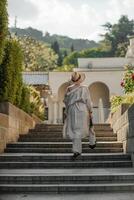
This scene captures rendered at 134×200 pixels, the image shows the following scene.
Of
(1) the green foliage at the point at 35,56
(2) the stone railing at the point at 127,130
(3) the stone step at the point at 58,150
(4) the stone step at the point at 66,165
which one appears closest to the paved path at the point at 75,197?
(4) the stone step at the point at 66,165

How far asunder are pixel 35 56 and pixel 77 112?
2127 inches

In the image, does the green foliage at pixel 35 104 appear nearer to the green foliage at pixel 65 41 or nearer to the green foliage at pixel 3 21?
the green foliage at pixel 3 21

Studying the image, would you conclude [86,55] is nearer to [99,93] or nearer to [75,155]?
[99,93]

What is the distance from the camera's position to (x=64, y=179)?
9.06 meters

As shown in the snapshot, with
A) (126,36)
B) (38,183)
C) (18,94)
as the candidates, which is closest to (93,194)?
(38,183)

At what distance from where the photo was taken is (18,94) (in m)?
15.4

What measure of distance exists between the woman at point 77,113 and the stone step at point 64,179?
68.0 inches

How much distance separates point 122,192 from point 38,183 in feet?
5.16

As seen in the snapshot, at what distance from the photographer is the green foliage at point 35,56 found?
6229 cm

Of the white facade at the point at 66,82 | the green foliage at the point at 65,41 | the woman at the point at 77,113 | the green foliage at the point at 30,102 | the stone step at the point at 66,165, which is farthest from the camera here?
the green foliage at the point at 65,41

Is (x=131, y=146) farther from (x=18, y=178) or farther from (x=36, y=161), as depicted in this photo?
(x=18, y=178)

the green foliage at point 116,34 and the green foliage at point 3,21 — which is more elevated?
the green foliage at point 116,34

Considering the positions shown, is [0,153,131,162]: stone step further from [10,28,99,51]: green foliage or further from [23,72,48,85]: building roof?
[10,28,99,51]: green foliage

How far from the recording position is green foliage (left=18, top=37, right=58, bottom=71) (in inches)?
2453
